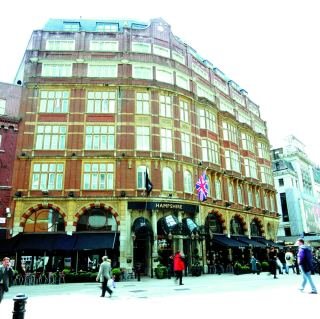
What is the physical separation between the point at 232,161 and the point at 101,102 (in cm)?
1614

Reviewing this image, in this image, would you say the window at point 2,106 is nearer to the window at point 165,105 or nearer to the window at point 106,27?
the window at point 106,27

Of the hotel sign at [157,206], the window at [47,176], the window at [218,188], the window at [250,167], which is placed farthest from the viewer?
the window at [250,167]

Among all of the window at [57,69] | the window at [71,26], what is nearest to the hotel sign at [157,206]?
the window at [57,69]

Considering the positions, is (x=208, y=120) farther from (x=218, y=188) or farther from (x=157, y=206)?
(x=157, y=206)

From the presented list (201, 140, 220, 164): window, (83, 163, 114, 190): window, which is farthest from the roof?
(83, 163, 114, 190): window

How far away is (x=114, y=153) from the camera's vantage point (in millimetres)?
27172

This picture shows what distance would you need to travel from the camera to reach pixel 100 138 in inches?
1091

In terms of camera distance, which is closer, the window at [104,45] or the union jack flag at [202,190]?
the union jack flag at [202,190]

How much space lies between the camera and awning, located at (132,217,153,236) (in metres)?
25.0

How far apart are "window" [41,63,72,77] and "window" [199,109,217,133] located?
45.1 feet

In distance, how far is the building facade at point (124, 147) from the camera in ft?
83.8

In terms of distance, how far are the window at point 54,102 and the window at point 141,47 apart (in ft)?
26.7

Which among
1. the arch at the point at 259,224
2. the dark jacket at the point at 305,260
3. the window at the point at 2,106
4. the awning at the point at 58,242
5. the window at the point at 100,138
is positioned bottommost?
the dark jacket at the point at 305,260

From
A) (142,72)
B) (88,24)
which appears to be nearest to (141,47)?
(142,72)
